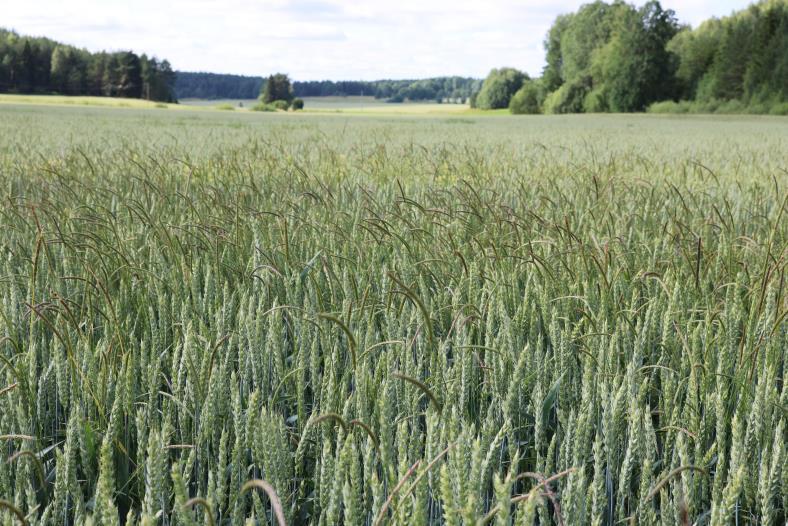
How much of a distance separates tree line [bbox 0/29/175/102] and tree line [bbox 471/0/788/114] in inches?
1682

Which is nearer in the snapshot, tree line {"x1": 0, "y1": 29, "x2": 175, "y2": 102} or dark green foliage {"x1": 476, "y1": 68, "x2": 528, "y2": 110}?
tree line {"x1": 0, "y1": 29, "x2": 175, "y2": 102}

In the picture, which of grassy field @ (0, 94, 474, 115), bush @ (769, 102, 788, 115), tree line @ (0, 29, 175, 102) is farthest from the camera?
tree line @ (0, 29, 175, 102)

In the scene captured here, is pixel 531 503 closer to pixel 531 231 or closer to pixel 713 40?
pixel 531 231

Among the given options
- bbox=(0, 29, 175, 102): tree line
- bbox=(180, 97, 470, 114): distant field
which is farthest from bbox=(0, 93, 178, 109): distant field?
bbox=(0, 29, 175, 102): tree line

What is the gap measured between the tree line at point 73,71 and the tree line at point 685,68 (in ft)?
140

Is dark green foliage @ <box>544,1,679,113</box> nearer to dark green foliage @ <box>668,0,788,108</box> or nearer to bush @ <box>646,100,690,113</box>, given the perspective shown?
dark green foliage @ <box>668,0,788,108</box>

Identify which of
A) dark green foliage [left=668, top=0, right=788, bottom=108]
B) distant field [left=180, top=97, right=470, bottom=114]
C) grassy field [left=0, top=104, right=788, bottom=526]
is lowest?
grassy field [left=0, top=104, right=788, bottom=526]

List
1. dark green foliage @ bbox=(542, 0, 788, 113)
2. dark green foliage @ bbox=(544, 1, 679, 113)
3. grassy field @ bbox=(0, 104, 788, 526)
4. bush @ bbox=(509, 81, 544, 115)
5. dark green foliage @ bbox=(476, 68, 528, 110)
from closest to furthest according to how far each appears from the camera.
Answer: grassy field @ bbox=(0, 104, 788, 526)
dark green foliage @ bbox=(542, 0, 788, 113)
dark green foliage @ bbox=(544, 1, 679, 113)
bush @ bbox=(509, 81, 544, 115)
dark green foliage @ bbox=(476, 68, 528, 110)

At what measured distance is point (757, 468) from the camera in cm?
135

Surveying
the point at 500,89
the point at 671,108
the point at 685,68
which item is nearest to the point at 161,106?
the point at 671,108

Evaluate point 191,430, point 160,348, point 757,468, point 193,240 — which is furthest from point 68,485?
point 193,240

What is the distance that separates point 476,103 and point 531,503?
83.6 metres

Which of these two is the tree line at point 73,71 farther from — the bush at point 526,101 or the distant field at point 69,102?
the bush at point 526,101

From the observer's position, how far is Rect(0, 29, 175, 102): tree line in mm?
71438
